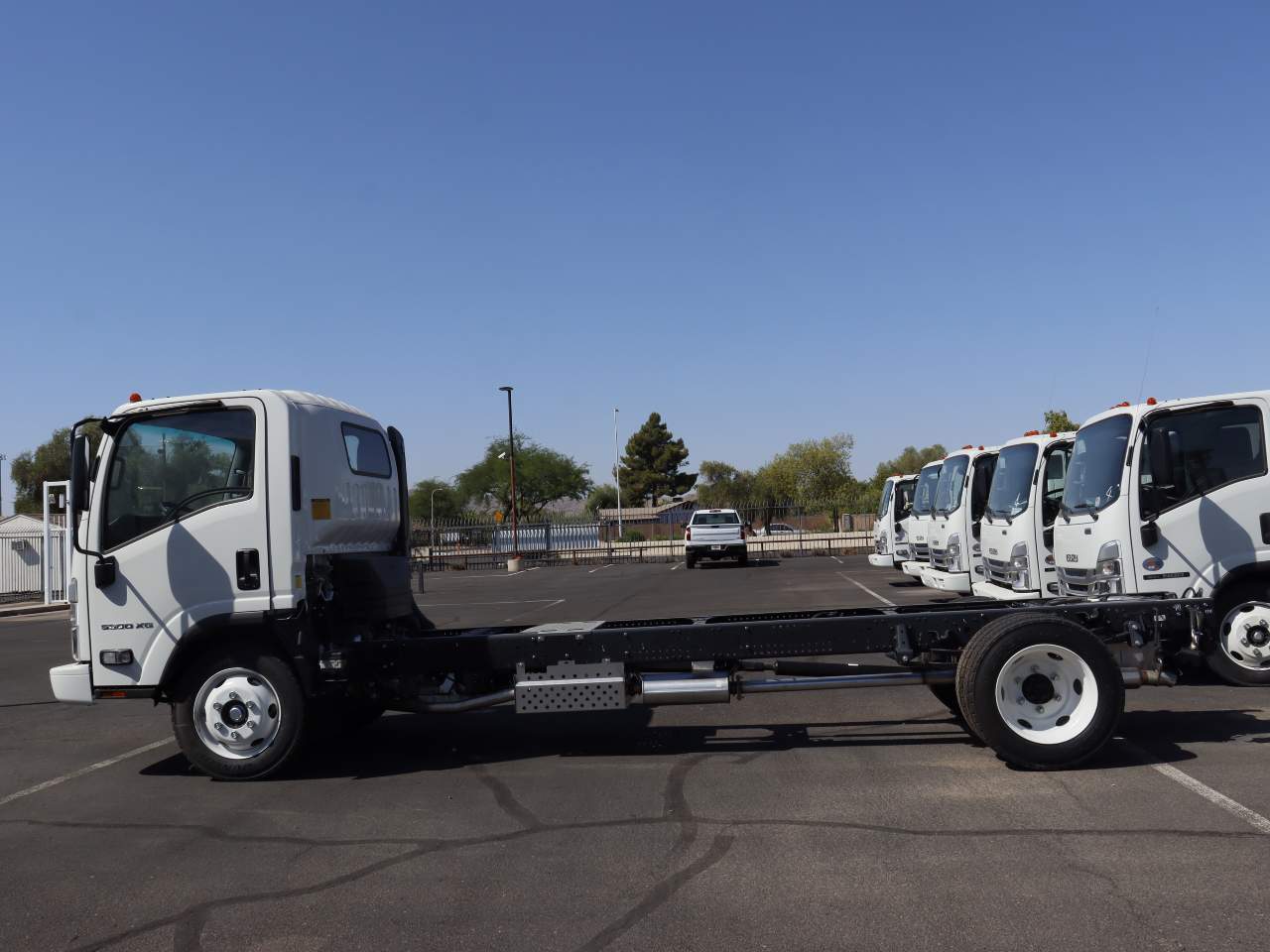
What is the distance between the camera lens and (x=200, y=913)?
15.2 ft

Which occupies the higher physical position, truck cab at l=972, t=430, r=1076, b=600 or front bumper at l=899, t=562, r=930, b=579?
truck cab at l=972, t=430, r=1076, b=600

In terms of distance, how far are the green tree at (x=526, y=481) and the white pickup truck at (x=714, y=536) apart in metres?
53.6

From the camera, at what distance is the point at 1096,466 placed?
983 centimetres

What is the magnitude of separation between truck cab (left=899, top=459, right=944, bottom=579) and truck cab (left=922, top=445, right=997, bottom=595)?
1.06 m

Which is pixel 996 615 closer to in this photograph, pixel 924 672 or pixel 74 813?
pixel 924 672

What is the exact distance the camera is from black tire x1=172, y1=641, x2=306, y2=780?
6.83 metres

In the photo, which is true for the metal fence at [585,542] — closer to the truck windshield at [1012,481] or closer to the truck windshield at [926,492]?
the truck windshield at [926,492]

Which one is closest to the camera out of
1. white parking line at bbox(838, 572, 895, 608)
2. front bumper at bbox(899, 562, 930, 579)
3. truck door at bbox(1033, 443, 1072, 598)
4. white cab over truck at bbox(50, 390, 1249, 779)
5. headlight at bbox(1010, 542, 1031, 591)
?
white cab over truck at bbox(50, 390, 1249, 779)

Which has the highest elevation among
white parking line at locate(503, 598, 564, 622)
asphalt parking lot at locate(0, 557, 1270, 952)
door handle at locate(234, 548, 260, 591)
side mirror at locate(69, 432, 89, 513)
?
side mirror at locate(69, 432, 89, 513)

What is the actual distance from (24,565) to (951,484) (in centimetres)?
2729

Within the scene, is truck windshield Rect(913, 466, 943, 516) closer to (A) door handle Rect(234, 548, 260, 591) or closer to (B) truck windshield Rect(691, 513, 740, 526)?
(A) door handle Rect(234, 548, 260, 591)

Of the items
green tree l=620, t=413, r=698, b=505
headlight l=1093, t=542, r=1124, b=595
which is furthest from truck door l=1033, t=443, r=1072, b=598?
green tree l=620, t=413, r=698, b=505

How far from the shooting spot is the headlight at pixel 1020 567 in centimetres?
1219

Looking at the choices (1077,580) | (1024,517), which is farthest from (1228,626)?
(1024,517)
